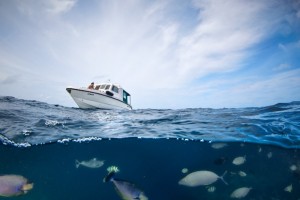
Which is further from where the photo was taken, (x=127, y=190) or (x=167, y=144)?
(x=167, y=144)

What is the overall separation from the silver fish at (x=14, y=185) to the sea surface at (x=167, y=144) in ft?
9.87

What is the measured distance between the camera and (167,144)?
13.4 m

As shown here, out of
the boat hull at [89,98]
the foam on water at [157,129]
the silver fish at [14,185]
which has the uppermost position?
the boat hull at [89,98]

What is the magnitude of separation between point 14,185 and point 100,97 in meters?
15.9

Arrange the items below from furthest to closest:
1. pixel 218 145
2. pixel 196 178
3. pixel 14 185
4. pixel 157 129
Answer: pixel 218 145 → pixel 157 129 → pixel 196 178 → pixel 14 185

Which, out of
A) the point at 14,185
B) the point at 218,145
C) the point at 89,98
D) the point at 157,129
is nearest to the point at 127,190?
the point at 14,185

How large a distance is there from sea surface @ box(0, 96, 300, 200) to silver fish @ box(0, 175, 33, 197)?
9.87ft

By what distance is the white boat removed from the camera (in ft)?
67.8

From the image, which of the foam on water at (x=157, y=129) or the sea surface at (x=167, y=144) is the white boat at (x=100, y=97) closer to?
the sea surface at (x=167, y=144)

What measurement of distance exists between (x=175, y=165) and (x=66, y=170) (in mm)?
10992

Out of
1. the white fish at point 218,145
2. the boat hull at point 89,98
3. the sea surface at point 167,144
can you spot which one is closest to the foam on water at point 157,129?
the sea surface at point 167,144

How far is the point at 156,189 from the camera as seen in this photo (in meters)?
20.8

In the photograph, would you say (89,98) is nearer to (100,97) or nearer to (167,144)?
(100,97)

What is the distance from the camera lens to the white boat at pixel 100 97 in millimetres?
20672
